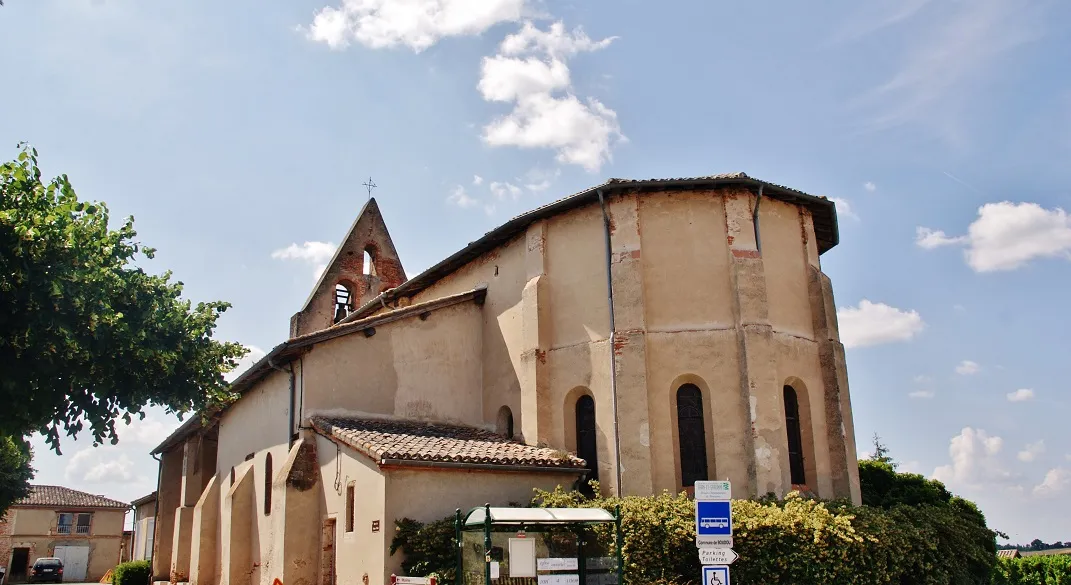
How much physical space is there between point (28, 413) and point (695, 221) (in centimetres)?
1403

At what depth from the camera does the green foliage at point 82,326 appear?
1408cm

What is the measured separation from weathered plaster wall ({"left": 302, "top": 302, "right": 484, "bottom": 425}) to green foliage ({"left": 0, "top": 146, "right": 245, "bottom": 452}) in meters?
2.32

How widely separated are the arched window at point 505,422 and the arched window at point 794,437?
6601 mm

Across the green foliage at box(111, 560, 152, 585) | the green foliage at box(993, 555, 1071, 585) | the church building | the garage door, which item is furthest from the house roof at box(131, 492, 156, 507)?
the green foliage at box(993, 555, 1071, 585)

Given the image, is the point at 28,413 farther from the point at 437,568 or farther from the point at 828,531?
the point at 828,531

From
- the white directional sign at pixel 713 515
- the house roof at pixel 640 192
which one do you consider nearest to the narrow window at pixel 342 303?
the house roof at pixel 640 192

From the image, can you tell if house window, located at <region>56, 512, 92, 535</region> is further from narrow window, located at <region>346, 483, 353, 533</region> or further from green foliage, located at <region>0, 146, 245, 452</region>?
narrow window, located at <region>346, 483, 353, 533</region>

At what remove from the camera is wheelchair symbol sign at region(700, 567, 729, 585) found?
894 centimetres

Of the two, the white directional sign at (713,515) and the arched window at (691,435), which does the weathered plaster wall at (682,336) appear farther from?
the white directional sign at (713,515)

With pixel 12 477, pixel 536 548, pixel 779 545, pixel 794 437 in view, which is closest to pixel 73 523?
pixel 12 477

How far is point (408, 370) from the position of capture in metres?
20.2

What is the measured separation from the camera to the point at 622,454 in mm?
16891

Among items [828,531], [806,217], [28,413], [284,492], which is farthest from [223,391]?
[806,217]

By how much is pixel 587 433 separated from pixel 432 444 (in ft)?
11.8
